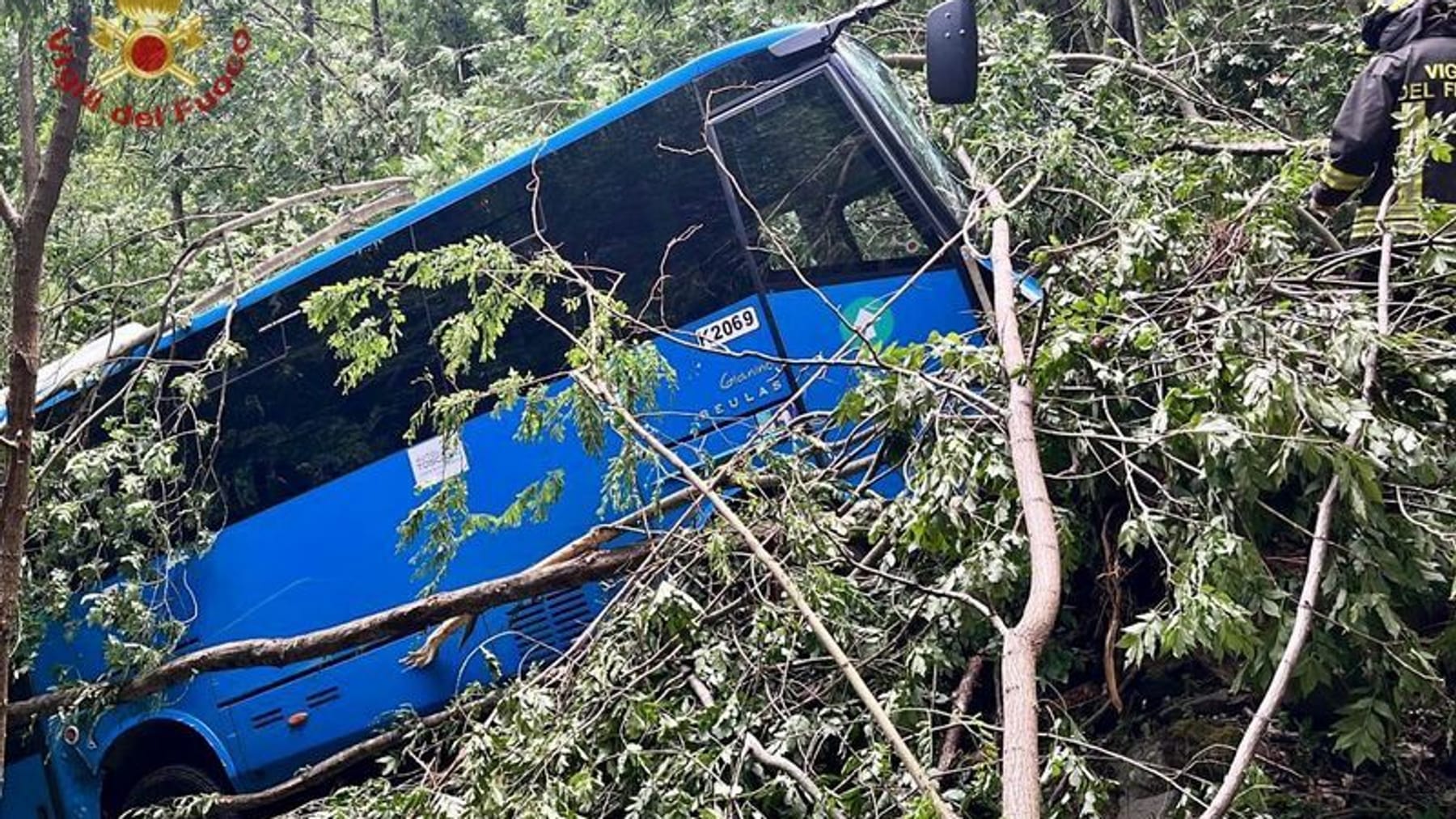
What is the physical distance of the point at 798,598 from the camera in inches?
147

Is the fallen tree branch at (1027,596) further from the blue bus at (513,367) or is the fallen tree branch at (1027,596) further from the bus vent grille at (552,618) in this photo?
the bus vent grille at (552,618)

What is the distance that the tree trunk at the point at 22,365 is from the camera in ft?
16.0

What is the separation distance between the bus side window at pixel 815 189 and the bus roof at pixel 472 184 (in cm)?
29

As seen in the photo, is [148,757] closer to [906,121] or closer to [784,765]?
[784,765]

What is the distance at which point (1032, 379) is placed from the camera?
3951 mm

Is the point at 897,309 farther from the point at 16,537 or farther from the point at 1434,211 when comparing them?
the point at 16,537

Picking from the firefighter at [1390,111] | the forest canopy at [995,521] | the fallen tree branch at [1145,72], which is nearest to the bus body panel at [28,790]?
the forest canopy at [995,521]

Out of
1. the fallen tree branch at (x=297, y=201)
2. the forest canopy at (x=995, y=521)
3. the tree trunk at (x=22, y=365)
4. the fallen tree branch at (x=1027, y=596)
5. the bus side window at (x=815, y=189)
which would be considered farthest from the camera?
the fallen tree branch at (x=297, y=201)

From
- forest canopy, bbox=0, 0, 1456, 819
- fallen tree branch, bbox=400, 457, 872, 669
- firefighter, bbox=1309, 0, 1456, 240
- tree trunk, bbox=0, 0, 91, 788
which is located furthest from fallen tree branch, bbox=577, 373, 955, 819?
firefighter, bbox=1309, 0, 1456, 240

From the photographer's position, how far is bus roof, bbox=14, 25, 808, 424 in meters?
5.90

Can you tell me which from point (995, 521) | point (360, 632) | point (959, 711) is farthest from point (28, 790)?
point (995, 521)

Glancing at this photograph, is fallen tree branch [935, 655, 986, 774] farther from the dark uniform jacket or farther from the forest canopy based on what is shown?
the dark uniform jacket

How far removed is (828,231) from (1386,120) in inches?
79.7

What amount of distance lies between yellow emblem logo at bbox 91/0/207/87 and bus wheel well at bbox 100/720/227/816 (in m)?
3.10
